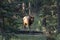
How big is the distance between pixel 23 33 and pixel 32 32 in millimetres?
230

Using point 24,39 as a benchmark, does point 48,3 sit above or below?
above

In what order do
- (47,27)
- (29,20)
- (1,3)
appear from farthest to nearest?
(29,20) → (47,27) → (1,3)

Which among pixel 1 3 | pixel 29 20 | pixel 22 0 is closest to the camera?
pixel 1 3

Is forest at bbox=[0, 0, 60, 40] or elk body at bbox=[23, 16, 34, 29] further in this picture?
elk body at bbox=[23, 16, 34, 29]

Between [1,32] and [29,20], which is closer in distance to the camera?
[1,32]

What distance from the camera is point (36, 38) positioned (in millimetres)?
5449

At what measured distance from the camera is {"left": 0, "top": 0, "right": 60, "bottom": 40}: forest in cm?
340

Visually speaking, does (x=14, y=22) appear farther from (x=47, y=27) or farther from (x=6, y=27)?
(x=47, y=27)

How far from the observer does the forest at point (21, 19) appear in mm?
3404

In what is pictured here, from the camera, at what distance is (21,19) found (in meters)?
5.10

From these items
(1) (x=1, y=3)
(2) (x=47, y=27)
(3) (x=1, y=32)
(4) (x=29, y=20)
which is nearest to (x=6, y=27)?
(3) (x=1, y=32)

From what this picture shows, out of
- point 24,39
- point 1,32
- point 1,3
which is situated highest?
point 1,3

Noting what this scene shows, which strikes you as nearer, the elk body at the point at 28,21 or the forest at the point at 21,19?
the forest at the point at 21,19

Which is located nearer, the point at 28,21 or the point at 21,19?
the point at 21,19
